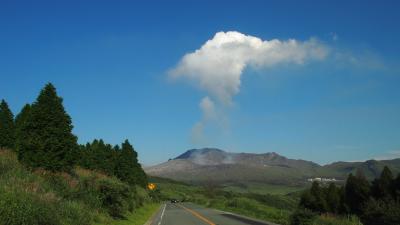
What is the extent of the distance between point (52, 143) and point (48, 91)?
296cm

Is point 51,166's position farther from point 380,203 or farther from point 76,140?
point 380,203

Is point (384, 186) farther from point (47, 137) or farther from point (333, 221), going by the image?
point (47, 137)

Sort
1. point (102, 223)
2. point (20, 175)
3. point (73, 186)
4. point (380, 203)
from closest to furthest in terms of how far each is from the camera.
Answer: point (20, 175), point (102, 223), point (73, 186), point (380, 203)

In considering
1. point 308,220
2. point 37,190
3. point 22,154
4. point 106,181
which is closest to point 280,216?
point 308,220

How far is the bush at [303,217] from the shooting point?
26987 millimetres

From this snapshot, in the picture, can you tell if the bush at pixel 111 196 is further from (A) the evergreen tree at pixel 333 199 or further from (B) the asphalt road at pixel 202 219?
(A) the evergreen tree at pixel 333 199

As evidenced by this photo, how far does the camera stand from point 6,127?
37.3 meters

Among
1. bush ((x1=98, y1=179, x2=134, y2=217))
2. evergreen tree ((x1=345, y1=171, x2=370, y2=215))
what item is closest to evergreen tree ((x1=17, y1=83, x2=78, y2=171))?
bush ((x1=98, y1=179, x2=134, y2=217))

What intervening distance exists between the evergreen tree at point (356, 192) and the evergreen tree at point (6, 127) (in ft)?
208

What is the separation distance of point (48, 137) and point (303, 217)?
1411 centimetres

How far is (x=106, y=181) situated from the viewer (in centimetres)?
2734

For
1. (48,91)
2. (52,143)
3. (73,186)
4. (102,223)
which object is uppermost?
(48,91)

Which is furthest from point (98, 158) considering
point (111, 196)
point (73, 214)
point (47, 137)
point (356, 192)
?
point (356, 192)

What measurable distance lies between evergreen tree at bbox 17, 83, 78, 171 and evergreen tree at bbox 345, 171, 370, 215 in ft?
233
